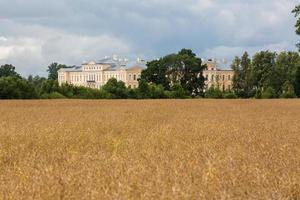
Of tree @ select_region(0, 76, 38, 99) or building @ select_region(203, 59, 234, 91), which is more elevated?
building @ select_region(203, 59, 234, 91)

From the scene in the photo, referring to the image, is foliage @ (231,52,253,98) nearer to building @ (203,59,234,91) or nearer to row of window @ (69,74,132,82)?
building @ (203,59,234,91)

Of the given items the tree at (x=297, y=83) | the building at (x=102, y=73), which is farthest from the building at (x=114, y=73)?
the tree at (x=297, y=83)

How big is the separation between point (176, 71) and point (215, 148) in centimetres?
12656

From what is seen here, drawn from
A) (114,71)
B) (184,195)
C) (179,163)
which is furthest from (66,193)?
(114,71)

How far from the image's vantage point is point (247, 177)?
584cm

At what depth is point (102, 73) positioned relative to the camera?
7288 inches

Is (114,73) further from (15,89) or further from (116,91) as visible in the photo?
(15,89)

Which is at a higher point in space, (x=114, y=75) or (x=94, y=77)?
(x=114, y=75)

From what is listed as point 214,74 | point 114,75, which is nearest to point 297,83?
point 214,74

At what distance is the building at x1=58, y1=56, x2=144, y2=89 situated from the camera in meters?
180

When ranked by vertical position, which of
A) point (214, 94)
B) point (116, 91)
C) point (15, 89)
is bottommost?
point (214, 94)

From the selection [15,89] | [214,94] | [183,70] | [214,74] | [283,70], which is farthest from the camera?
[214,74]

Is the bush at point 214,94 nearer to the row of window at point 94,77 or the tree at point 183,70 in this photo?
the tree at point 183,70

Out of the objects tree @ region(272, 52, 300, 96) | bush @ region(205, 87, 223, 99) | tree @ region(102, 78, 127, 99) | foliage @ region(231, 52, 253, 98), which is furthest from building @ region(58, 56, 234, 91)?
tree @ region(102, 78, 127, 99)
